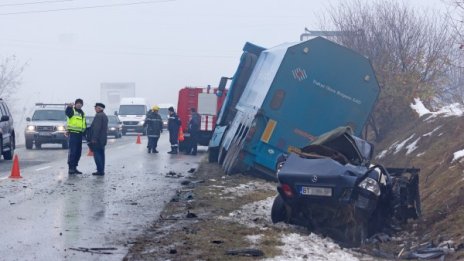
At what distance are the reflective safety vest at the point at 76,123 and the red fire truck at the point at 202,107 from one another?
1148 centimetres

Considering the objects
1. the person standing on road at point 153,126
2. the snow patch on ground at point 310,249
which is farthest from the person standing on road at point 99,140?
the person standing on road at point 153,126

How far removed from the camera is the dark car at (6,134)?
2611 cm

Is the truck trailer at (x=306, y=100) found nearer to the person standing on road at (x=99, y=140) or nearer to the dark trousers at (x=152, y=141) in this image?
the person standing on road at (x=99, y=140)

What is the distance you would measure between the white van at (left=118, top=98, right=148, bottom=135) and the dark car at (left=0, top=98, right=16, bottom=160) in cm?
3028

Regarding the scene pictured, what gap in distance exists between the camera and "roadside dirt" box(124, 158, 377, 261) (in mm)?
9703

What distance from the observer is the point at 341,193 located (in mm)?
11289

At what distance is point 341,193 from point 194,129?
21066mm

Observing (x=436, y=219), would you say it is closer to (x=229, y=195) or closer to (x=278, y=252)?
(x=278, y=252)

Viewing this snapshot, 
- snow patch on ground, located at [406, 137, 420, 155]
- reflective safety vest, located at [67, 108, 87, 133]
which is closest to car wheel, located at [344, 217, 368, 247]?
snow patch on ground, located at [406, 137, 420, 155]

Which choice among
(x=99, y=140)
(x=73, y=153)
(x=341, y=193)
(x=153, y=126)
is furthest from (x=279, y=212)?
(x=153, y=126)

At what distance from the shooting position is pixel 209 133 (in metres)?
33.2

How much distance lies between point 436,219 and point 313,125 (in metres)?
7.56

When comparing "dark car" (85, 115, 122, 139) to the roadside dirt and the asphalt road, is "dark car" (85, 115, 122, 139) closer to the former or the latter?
the asphalt road

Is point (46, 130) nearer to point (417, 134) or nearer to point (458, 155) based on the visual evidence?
point (417, 134)
